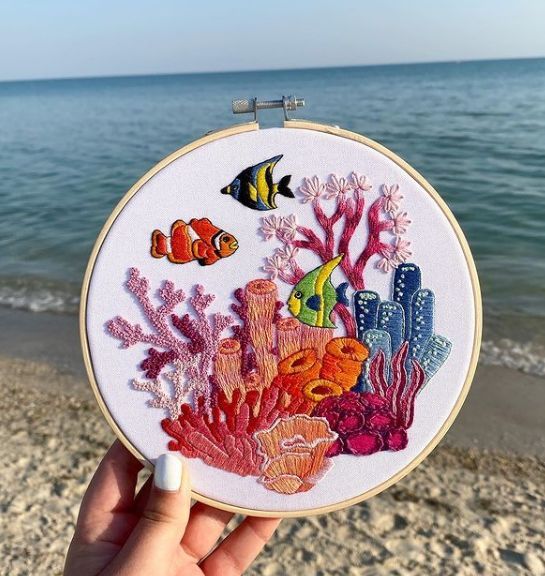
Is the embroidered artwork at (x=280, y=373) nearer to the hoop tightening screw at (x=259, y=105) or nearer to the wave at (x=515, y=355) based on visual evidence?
the hoop tightening screw at (x=259, y=105)

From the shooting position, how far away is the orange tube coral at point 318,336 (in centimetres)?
137

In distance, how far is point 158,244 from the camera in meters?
1.36

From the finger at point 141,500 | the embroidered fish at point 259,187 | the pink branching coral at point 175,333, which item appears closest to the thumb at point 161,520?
the pink branching coral at point 175,333

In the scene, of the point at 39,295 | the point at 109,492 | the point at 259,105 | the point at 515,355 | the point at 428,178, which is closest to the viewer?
the point at 259,105

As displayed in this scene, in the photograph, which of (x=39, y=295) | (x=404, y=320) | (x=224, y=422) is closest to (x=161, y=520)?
(x=224, y=422)

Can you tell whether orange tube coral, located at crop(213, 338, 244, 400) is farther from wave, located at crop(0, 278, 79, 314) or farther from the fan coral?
wave, located at crop(0, 278, 79, 314)

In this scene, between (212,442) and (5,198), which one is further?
(5,198)

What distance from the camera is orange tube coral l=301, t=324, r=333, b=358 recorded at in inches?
54.1

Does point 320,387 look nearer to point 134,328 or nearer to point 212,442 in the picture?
point 212,442

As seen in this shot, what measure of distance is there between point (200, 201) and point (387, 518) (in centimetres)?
177

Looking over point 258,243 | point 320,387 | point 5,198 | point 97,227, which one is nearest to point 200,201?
point 258,243

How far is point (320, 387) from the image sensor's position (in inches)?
54.5

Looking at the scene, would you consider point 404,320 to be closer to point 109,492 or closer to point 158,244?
point 158,244

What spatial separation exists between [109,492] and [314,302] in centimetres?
81
